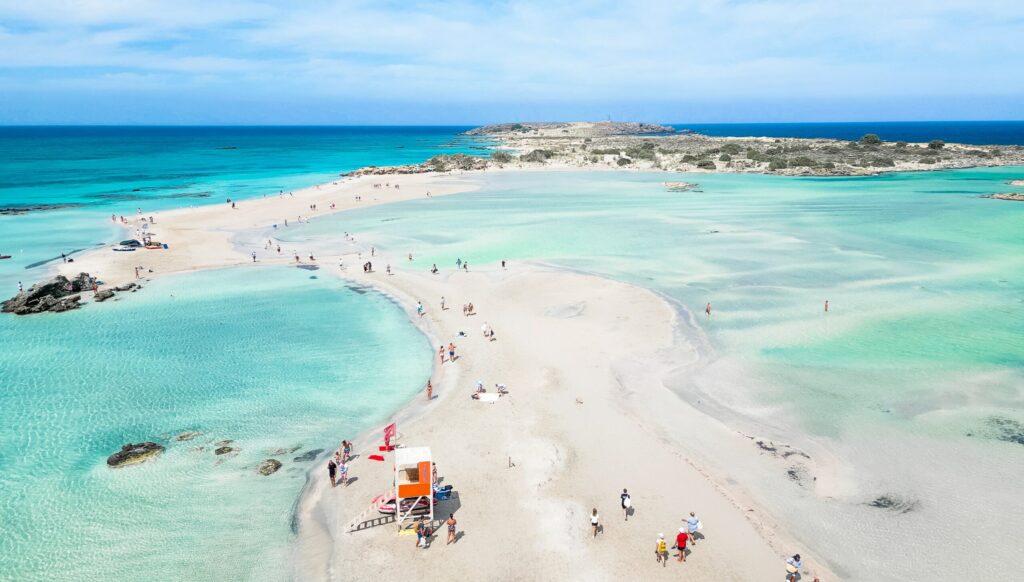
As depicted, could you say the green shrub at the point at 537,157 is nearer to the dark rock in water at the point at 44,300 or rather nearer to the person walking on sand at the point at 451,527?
the dark rock in water at the point at 44,300

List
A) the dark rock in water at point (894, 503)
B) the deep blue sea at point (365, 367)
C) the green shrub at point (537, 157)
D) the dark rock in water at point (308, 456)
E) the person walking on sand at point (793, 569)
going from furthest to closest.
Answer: the green shrub at point (537, 157), the dark rock in water at point (308, 456), the dark rock in water at point (894, 503), the deep blue sea at point (365, 367), the person walking on sand at point (793, 569)

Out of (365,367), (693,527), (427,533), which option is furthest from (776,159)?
(427,533)

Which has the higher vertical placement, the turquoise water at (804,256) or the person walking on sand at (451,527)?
the turquoise water at (804,256)

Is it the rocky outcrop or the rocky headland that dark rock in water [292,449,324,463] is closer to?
the rocky headland

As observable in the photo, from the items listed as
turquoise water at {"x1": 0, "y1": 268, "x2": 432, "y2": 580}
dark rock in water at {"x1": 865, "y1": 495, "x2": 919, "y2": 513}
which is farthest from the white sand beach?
dark rock in water at {"x1": 865, "y1": 495, "x2": 919, "y2": 513}

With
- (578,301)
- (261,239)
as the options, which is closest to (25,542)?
(578,301)

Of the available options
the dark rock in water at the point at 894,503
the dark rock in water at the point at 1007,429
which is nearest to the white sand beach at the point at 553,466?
the dark rock in water at the point at 894,503
